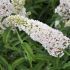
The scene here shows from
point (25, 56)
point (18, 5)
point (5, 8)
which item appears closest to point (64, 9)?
point (18, 5)

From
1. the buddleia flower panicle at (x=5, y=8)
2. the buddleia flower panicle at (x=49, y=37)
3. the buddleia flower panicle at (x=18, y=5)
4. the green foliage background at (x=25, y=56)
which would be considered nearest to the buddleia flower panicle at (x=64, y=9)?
the green foliage background at (x=25, y=56)

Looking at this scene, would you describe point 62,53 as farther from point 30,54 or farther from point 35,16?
point 35,16

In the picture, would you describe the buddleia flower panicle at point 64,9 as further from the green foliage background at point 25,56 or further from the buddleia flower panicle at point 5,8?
the buddleia flower panicle at point 5,8

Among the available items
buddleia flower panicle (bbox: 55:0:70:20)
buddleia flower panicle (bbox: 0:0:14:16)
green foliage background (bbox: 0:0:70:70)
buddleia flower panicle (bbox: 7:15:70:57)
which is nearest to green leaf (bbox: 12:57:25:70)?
green foliage background (bbox: 0:0:70:70)

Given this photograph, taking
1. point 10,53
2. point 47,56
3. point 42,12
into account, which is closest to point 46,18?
point 42,12

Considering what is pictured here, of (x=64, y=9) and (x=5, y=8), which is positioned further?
(x=64, y=9)

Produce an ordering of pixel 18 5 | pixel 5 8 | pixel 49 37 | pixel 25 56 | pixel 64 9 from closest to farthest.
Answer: pixel 49 37 < pixel 25 56 < pixel 5 8 < pixel 18 5 < pixel 64 9

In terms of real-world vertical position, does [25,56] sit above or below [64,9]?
below

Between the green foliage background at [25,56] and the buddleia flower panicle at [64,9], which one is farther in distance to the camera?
the buddleia flower panicle at [64,9]

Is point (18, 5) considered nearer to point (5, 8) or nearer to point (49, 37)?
point (5, 8)

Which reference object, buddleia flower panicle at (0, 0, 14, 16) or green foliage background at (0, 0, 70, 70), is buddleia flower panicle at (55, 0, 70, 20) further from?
buddleia flower panicle at (0, 0, 14, 16)

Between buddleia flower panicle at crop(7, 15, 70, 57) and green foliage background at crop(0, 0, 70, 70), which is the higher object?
buddleia flower panicle at crop(7, 15, 70, 57)
